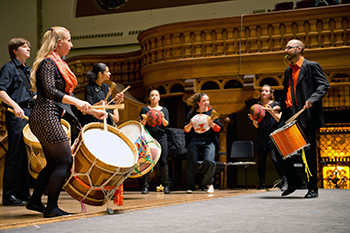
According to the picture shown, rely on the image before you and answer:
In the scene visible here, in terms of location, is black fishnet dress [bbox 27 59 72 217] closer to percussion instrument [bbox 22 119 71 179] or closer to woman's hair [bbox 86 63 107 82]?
percussion instrument [bbox 22 119 71 179]

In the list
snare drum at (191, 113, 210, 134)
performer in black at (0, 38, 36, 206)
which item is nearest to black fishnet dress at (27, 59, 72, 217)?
performer in black at (0, 38, 36, 206)

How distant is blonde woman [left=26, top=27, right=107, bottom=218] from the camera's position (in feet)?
10.3

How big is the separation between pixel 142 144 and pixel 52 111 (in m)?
1.52

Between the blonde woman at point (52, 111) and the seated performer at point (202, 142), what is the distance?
302cm

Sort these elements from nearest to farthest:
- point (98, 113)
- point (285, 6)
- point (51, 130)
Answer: point (51, 130) → point (98, 113) → point (285, 6)

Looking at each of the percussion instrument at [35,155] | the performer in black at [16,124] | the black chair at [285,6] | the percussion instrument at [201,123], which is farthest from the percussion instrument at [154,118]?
the black chair at [285,6]

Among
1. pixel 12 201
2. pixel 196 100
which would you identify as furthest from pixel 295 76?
pixel 12 201

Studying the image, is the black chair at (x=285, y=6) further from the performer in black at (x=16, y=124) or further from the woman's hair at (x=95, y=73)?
the performer in black at (x=16, y=124)

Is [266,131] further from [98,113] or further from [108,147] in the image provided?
[98,113]

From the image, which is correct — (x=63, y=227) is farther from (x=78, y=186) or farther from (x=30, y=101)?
(x=30, y=101)

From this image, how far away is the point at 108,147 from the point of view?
3391mm

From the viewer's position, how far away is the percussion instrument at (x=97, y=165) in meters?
3.23

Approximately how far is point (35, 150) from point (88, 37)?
376 inches

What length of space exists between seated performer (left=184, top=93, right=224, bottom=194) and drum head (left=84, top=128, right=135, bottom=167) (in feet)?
8.97
